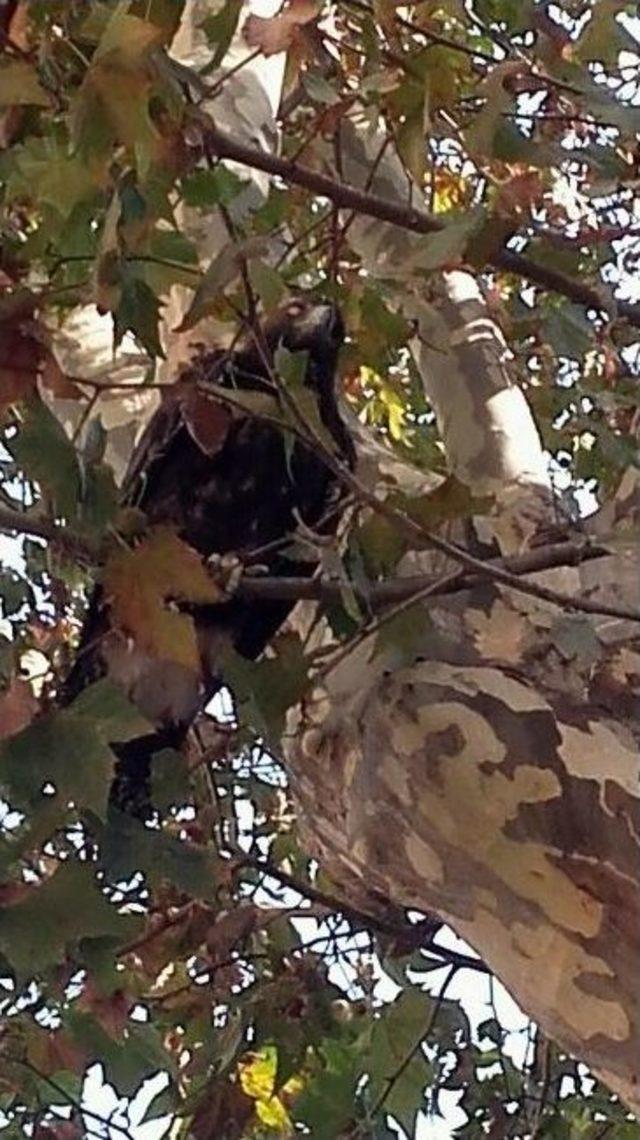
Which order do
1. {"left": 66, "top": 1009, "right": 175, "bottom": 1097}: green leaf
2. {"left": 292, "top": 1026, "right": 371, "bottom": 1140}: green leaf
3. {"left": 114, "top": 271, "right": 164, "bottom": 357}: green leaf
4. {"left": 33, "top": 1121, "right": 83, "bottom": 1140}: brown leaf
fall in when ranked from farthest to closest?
{"left": 292, "top": 1026, "right": 371, "bottom": 1140}: green leaf < {"left": 33, "top": 1121, "right": 83, "bottom": 1140}: brown leaf < {"left": 66, "top": 1009, "right": 175, "bottom": 1097}: green leaf < {"left": 114, "top": 271, "right": 164, "bottom": 357}: green leaf

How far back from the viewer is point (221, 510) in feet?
4.72

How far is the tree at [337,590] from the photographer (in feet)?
3.60

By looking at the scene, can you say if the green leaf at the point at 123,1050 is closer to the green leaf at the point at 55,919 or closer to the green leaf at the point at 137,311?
the green leaf at the point at 55,919

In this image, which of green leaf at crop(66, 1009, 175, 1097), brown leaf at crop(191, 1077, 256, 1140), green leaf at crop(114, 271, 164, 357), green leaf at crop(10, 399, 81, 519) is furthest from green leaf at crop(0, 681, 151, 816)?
brown leaf at crop(191, 1077, 256, 1140)

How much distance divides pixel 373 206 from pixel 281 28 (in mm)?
174

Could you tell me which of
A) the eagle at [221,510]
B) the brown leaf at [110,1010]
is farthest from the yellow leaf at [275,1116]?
the eagle at [221,510]

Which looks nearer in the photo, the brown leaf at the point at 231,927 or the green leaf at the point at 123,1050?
the green leaf at the point at 123,1050

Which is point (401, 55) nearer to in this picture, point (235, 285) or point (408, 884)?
point (235, 285)

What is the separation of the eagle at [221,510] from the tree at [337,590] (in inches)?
1.5

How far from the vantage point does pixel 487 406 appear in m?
1.80

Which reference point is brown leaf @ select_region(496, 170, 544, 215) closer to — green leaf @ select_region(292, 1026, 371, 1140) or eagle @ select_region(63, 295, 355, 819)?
eagle @ select_region(63, 295, 355, 819)

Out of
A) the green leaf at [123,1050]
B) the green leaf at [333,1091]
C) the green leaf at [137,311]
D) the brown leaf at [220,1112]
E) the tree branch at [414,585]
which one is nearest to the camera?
the green leaf at [137,311]

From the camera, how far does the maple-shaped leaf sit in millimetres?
1119

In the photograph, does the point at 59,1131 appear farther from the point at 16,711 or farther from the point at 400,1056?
the point at 16,711
